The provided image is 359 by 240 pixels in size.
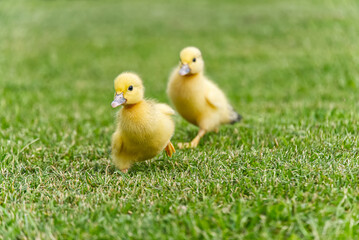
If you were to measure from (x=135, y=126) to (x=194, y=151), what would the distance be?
899 mm

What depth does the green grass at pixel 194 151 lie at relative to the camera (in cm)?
289

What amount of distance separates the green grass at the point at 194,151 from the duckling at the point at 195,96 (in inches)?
9.5

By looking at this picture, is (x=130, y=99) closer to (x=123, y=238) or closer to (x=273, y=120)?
(x=123, y=238)

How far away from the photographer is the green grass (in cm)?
289

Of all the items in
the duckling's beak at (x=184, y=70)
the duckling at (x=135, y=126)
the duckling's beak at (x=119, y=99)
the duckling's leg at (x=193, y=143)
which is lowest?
the duckling's leg at (x=193, y=143)

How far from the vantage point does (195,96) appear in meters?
4.95

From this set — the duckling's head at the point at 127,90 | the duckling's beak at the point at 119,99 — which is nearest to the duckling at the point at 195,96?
the duckling's head at the point at 127,90

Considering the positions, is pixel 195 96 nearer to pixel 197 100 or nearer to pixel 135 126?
pixel 197 100

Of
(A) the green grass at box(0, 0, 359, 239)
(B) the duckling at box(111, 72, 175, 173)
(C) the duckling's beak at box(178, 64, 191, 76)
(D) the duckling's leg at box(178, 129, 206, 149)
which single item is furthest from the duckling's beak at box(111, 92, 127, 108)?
(D) the duckling's leg at box(178, 129, 206, 149)

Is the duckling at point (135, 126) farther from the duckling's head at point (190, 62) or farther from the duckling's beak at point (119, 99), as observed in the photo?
the duckling's head at point (190, 62)

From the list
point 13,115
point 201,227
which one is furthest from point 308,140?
point 13,115

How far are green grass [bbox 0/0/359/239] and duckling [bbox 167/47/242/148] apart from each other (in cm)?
24

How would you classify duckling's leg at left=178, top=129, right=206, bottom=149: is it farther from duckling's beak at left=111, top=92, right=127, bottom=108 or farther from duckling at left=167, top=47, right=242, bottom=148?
duckling's beak at left=111, top=92, right=127, bottom=108

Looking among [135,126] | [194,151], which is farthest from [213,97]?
[135,126]
